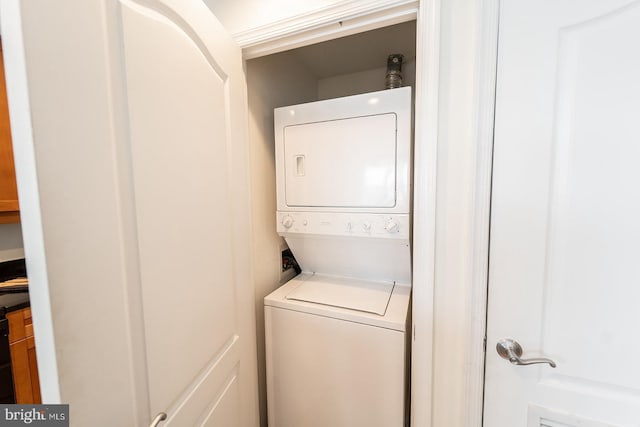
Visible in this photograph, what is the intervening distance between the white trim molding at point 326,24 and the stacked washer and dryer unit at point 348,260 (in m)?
0.36

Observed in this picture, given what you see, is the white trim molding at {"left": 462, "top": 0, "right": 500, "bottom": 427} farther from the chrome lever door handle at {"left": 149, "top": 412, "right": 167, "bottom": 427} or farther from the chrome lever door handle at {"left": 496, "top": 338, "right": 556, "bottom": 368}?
the chrome lever door handle at {"left": 149, "top": 412, "right": 167, "bottom": 427}

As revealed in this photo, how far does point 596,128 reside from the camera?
2.50 feet

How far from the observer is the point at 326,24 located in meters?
1.04

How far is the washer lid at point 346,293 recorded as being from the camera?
54.5 inches

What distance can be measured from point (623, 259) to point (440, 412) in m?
0.84

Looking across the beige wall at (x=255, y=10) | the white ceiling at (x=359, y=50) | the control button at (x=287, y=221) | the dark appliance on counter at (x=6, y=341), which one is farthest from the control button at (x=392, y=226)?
the dark appliance on counter at (x=6, y=341)

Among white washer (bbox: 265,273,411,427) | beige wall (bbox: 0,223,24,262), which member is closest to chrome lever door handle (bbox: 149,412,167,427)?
white washer (bbox: 265,273,411,427)

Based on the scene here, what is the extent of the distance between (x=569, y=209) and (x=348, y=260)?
113 cm

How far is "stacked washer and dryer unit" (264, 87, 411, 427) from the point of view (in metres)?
1.29

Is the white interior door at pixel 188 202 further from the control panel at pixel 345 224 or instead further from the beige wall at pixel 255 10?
the control panel at pixel 345 224

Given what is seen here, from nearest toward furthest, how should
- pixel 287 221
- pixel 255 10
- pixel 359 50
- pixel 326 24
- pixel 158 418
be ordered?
pixel 158 418 < pixel 326 24 < pixel 255 10 < pixel 287 221 < pixel 359 50

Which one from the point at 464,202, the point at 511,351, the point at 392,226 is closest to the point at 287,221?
the point at 392,226

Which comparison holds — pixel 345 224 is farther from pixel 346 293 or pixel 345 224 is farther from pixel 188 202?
pixel 188 202

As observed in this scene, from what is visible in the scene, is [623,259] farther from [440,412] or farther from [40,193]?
[40,193]
